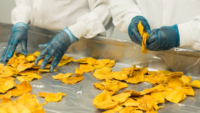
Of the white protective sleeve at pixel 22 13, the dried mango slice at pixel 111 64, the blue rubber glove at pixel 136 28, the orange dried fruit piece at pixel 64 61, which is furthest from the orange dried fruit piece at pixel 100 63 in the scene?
the white protective sleeve at pixel 22 13

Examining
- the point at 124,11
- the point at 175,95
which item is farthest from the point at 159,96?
the point at 124,11

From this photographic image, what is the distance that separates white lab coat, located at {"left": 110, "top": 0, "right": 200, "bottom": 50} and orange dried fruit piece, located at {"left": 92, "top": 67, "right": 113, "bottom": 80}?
250 millimetres

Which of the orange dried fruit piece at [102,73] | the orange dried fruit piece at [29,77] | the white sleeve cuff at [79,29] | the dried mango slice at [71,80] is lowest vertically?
the orange dried fruit piece at [29,77]

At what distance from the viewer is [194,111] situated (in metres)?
0.76

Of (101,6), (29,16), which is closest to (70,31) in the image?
(101,6)

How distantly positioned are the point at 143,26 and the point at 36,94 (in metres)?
0.57

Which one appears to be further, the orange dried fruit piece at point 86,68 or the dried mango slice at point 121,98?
the orange dried fruit piece at point 86,68

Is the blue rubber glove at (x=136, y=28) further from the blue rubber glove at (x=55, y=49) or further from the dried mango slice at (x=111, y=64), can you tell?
the blue rubber glove at (x=55, y=49)

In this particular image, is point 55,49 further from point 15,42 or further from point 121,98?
point 121,98

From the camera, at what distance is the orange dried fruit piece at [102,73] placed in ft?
3.34

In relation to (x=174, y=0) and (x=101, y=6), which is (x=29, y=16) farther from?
(x=174, y=0)

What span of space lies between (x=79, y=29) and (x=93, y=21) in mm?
115

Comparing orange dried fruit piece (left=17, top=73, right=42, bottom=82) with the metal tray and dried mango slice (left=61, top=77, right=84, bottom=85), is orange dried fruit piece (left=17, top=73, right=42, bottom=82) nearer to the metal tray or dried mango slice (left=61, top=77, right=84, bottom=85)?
the metal tray

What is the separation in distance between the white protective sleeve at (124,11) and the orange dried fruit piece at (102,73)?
0.25m
